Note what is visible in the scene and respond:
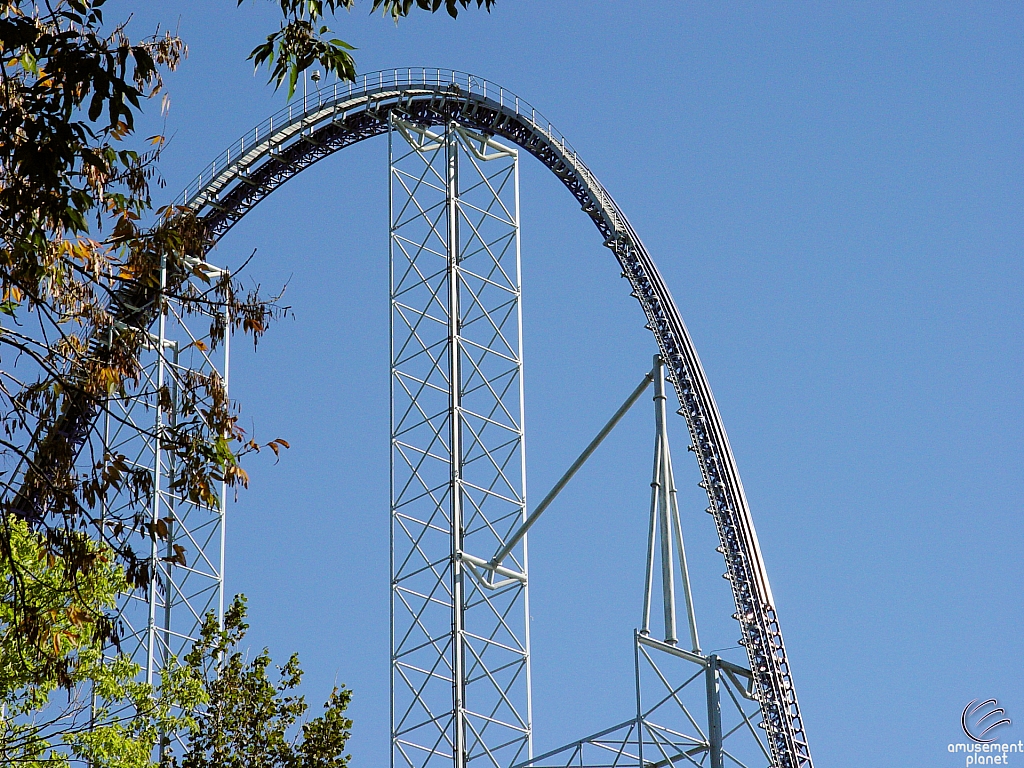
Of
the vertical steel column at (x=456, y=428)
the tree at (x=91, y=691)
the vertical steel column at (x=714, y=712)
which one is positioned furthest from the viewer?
the vertical steel column at (x=456, y=428)

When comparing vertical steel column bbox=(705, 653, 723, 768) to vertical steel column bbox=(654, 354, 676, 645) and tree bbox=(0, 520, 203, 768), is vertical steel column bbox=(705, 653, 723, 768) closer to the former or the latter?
vertical steel column bbox=(654, 354, 676, 645)

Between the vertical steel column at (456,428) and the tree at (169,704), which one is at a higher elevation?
the vertical steel column at (456,428)

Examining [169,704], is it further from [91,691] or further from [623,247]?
[623,247]

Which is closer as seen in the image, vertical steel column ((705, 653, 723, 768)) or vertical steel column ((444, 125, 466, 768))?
vertical steel column ((705, 653, 723, 768))

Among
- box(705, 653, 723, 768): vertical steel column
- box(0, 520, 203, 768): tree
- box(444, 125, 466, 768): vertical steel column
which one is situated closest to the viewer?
box(0, 520, 203, 768): tree

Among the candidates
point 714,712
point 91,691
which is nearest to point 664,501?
point 714,712

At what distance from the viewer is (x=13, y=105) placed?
9.28 meters

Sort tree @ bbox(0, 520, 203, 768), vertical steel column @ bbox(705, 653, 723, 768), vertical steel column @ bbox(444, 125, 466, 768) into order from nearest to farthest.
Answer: tree @ bbox(0, 520, 203, 768), vertical steel column @ bbox(705, 653, 723, 768), vertical steel column @ bbox(444, 125, 466, 768)

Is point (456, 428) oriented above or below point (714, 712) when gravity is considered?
above

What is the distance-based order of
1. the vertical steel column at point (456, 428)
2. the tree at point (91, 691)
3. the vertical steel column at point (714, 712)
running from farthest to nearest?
the vertical steel column at point (456, 428), the vertical steel column at point (714, 712), the tree at point (91, 691)

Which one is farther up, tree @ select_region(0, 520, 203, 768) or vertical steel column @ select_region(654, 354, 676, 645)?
vertical steel column @ select_region(654, 354, 676, 645)

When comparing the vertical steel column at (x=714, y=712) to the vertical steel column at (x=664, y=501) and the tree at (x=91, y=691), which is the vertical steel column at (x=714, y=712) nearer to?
the vertical steel column at (x=664, y=501)

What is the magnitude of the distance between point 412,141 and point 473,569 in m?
7.29

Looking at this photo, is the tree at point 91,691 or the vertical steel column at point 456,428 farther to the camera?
the vertical steel column at point 456,428
